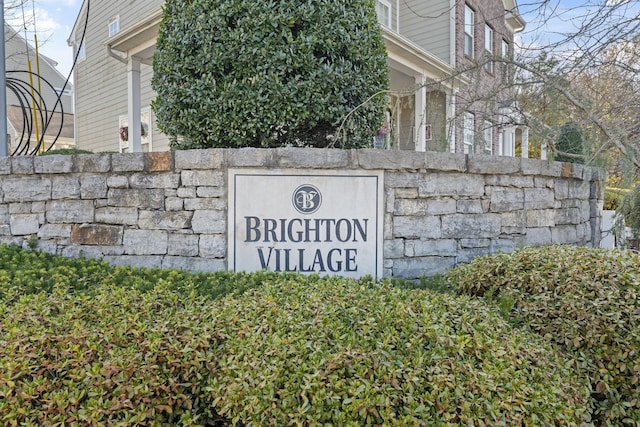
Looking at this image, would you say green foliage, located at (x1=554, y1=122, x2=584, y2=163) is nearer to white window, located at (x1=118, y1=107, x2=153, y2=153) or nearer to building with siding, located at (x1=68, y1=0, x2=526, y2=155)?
building with siding, located at (x1=68, y1=0, x2=526, y2=155)

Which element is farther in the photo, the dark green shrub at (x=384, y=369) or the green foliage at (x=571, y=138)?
the green foliage at (x=571, y=138)

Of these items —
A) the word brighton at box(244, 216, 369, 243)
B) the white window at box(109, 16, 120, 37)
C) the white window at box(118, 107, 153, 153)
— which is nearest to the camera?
the word brighton at box(244, 216, 369, 243)

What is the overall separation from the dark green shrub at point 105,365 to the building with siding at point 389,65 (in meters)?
5.77

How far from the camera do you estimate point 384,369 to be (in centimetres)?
160

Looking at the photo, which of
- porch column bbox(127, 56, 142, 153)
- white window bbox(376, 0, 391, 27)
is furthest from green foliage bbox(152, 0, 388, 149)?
white window bbox(376, 0, 391, 27)

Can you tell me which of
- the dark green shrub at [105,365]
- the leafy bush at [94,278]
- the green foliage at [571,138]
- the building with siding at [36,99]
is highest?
the building with siding at [36,99]

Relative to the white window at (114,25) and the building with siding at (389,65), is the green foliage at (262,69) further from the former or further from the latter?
the white window at (114,25)

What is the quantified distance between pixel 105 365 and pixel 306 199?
1.91 meters

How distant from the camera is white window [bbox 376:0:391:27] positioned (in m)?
9.49

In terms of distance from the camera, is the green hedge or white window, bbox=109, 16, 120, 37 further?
white window, bbox=109, 16, 120, 37

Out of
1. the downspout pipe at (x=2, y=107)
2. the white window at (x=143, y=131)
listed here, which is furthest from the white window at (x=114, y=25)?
the downspout pipe at (x=2, y=107)

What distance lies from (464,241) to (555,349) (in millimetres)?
1574

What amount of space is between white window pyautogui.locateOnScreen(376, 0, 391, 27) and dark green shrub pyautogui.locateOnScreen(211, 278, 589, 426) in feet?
28.8

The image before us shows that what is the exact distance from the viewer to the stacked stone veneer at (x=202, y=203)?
3289mm
